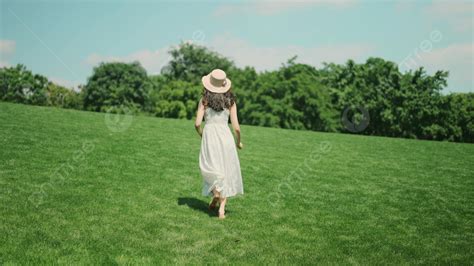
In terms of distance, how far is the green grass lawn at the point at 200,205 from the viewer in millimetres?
6904

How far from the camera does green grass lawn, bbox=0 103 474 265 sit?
6904 millimetres

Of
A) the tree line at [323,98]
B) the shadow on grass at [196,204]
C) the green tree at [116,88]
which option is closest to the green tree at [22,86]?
the tree line at [323,98]

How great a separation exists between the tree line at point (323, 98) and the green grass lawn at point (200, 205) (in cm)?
4511

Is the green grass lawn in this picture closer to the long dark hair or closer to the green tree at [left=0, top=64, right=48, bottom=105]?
the long dark hair

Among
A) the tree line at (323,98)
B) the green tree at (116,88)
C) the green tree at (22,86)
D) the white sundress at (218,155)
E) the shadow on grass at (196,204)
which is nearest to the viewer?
the white sundress at (218,155)

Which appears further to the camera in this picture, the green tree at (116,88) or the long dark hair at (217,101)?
the green tree at (116,88)

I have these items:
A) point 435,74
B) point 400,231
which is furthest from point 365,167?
point 435,74

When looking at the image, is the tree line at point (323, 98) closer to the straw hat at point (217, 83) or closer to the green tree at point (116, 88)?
the green tree at point (116, 88)

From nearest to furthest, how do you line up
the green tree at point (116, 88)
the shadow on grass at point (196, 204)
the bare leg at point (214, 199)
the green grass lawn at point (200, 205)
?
the green grass lawn at point (200, 205), the bare leg at point (214, 199), the shadow on grass at point (196, 204), the green tree at point (116, 88)

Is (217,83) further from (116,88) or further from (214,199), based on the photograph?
(116,88)

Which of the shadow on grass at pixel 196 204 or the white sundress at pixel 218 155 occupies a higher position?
the white sundress at pixel 218 155

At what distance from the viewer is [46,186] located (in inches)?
397

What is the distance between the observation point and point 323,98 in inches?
2534

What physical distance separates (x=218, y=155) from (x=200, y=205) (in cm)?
169
